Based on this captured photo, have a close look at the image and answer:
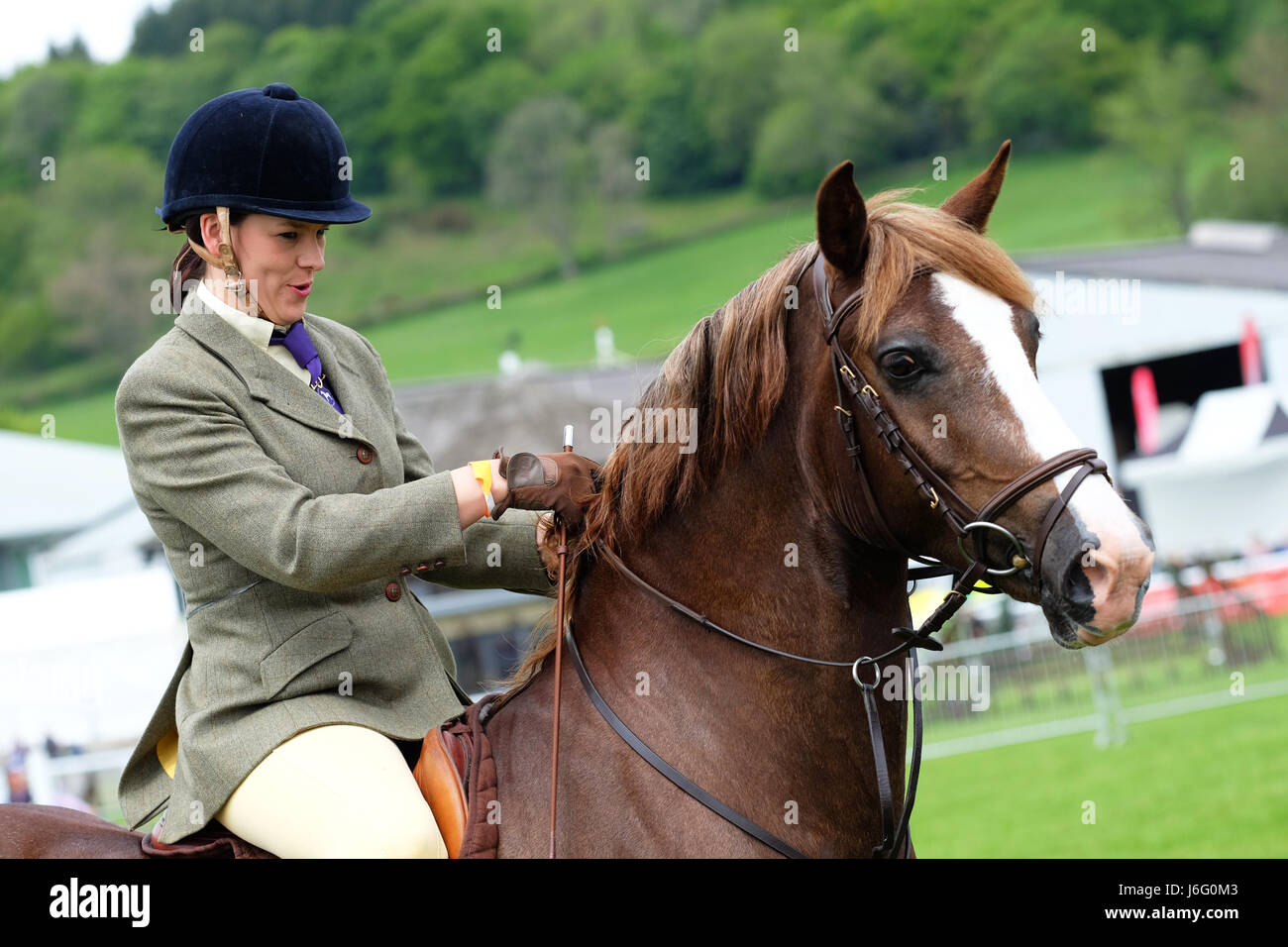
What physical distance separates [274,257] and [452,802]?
1314 mm

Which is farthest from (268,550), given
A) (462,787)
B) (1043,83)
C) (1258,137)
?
(1043,83)

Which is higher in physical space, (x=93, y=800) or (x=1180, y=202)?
(x=1180, y=202)

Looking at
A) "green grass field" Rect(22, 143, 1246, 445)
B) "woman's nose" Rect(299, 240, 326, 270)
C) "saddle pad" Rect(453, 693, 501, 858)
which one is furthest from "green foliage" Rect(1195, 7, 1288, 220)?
"saddle pad" Rect(453, 693, 501, 858)

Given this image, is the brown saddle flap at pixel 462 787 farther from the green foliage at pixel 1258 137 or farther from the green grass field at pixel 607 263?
the green foliage at pixel 1258 137

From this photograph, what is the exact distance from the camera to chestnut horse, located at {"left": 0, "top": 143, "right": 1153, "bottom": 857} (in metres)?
2.46

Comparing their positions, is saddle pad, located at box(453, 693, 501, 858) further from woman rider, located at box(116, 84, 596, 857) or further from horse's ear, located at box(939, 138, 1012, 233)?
horse's ear, located at box(939, 138, 1012, 233)

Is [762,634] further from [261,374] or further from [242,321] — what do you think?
[242,321]

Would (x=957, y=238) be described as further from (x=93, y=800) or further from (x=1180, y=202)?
(x=1180, y=202)

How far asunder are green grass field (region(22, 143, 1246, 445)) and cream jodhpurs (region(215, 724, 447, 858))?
4832cm

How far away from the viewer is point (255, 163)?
276 centimetres

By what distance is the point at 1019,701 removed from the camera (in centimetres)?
1320

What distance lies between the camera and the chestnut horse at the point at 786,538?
8.09 feet
